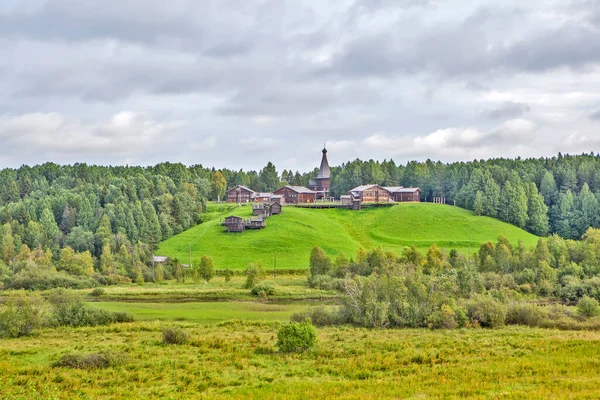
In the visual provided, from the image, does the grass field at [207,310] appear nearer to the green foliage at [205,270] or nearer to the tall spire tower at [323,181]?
the green foliage at [205,270]

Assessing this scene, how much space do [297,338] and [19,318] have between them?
2716 cm

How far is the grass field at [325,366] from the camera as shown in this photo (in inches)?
1122

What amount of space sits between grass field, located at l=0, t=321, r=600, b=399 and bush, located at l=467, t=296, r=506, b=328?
127 inches

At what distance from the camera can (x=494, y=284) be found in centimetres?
7100

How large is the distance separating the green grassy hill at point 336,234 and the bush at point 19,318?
47.6 m

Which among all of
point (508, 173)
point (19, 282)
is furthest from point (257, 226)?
point (508, 173)

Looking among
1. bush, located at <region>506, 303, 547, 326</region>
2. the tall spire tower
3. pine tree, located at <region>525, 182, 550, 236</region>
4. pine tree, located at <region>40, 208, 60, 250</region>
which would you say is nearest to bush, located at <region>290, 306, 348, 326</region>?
bush, located at <region>506, 303, 547, 326</region>

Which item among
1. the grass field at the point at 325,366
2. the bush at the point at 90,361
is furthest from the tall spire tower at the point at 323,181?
the bush at the point at 90,361

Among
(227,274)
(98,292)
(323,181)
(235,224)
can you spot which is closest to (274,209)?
(235,224)

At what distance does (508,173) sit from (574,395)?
130893 mm

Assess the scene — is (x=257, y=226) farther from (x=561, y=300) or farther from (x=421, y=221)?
(x=561, y=300)

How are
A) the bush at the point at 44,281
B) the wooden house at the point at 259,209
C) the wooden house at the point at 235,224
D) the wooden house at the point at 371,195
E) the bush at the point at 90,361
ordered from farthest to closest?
the wooden house at the point at 371,195
the wooden house at the point at 259,209
the wooden house at the point at 235,224
the bush at the point at 44,281
the bush at the point at 90,361

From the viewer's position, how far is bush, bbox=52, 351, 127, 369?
117 feet

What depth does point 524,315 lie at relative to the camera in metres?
52.2
